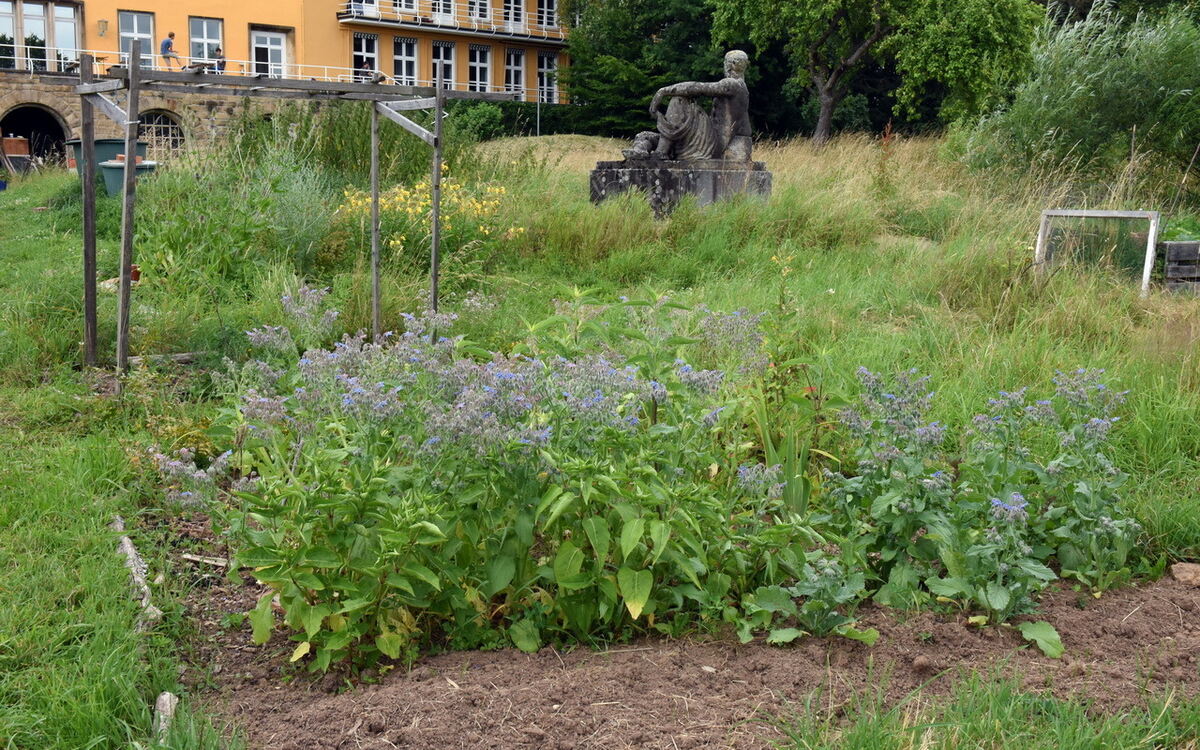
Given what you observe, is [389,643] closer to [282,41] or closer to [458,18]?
[282,41]

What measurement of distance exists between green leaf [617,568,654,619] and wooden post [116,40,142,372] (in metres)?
3.49

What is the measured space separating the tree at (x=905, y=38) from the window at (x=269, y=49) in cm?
1411

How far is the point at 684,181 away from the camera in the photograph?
11.6 m

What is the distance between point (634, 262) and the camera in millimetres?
9031

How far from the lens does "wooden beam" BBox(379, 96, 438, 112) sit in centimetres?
616

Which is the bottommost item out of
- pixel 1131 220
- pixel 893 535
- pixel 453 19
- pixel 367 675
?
pixel 367 675

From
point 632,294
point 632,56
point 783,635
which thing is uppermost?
point 632,56

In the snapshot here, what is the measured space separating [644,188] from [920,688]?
9.68m

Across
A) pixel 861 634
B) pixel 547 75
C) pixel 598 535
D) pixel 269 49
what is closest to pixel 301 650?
pixel 598 535

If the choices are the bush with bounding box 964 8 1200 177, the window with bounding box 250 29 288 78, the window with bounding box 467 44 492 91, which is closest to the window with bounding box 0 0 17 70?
the window with bounding box 250 29 288 78

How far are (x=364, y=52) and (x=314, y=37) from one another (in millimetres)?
2065

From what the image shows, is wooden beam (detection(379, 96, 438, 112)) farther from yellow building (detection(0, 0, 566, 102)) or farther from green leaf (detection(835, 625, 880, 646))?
yellow building (detection(0, 0, 566, 102))

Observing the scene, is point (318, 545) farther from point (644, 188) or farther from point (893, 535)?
point (644, 188)

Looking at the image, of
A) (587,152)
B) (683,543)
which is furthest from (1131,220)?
(587,152)
